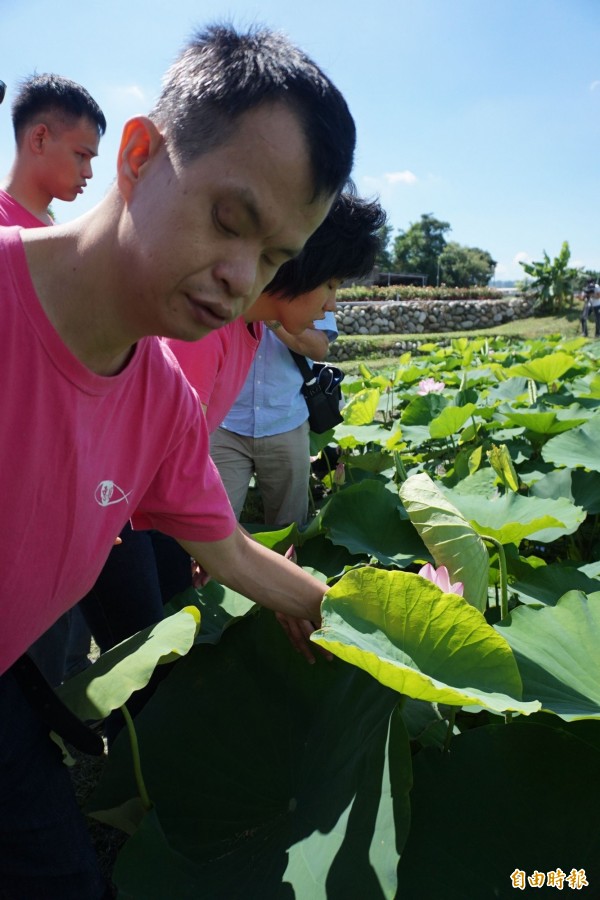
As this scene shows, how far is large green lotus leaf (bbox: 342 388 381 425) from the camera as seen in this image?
326cm

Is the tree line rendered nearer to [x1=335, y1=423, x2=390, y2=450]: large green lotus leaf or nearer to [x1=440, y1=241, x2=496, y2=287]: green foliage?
[x1=440, y1=241, x2=496, y2=287]: green foliage

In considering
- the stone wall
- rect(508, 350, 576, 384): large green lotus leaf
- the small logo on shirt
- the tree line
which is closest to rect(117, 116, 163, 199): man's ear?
the small logo on shirt

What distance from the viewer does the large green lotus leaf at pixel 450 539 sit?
3.74 ft

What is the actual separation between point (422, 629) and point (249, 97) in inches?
26.9

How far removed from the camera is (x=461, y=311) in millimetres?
17719

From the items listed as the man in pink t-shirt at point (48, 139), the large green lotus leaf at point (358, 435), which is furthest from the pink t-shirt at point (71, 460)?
the large green lotus leaf at point (358, 435)

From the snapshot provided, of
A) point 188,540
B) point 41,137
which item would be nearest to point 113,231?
point 188,540

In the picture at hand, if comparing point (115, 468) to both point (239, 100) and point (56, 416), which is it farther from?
point (239, 100)

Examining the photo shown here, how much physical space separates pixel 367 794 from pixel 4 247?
828mm

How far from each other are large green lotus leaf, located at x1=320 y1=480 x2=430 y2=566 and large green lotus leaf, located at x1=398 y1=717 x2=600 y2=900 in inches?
30.8

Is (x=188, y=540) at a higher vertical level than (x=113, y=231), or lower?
lower

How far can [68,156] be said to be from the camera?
6.85 ft

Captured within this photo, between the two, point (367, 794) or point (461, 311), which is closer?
point (367, 794)
